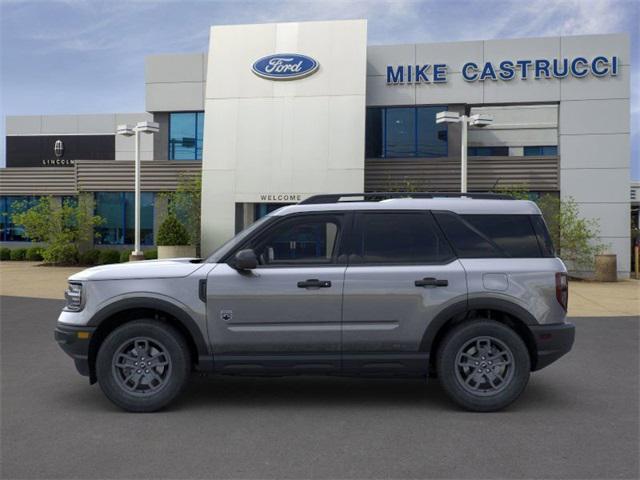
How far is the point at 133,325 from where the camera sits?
5.59 meters

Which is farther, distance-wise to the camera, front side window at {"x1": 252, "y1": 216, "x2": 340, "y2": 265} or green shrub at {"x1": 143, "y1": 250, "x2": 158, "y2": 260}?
green shrub at {"x1": 143, "y1": 250, "x2": 158, "y2": 260}

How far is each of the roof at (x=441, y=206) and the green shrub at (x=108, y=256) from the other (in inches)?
834

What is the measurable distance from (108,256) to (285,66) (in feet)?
34.2

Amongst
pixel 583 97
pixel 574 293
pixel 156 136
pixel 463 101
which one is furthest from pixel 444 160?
pixel 156 136

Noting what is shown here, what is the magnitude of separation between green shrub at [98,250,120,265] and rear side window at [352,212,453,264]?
21.6 meters

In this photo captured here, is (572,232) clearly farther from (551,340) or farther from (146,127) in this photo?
(551,340)

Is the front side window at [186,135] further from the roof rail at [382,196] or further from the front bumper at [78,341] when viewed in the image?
the front bumper at [78,341]

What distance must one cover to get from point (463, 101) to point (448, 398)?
19307 mm

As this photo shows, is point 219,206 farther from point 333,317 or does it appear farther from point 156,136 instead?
point 333,317

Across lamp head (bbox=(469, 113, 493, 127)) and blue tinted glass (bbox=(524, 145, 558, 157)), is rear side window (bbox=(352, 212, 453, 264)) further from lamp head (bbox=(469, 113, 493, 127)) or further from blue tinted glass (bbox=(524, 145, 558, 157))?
blue tinted glass (bbox=(524, 145, 558, 157))

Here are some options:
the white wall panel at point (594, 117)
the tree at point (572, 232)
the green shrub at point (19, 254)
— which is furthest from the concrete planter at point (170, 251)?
the white wall panel at point (594, 117)

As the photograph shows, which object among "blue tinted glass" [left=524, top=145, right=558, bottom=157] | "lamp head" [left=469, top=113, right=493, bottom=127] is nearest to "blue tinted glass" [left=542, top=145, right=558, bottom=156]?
"blue tinted glass" [left=524, top=145, right=558, bottom=157]

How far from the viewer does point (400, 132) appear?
81.4 ft

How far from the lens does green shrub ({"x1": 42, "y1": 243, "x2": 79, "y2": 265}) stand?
25609 millimetres
